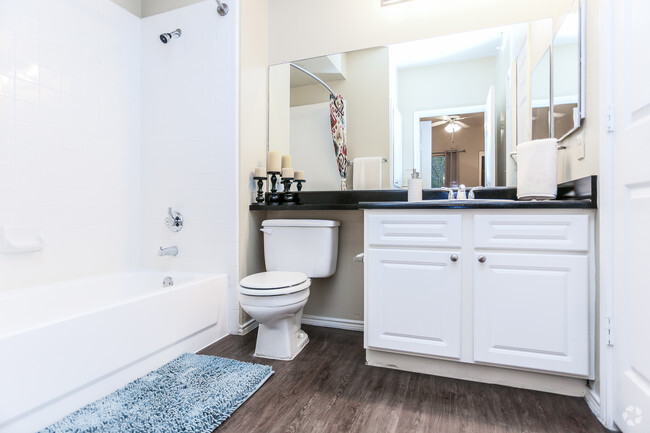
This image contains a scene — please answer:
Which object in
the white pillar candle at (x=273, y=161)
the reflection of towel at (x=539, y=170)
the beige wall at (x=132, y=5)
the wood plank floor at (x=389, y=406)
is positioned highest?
the beige wall at (x=132, y=5)

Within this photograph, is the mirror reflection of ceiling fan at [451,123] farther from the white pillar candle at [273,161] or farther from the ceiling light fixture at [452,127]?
the white pillar candle at [273,161]

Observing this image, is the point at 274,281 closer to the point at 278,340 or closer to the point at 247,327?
the point at 278,340

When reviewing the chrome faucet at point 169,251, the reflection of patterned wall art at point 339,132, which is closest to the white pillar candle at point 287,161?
the reflection of patterned wall art at point 339,132

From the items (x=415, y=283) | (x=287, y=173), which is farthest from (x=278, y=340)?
(x=287, y=173)

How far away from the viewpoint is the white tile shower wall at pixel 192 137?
221 cm

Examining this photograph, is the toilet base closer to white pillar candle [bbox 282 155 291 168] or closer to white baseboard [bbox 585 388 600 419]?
white pillar candle [bbox 282 155 291 168]

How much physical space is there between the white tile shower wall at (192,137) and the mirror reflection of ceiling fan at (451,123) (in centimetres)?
134

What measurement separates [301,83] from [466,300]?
186 cm

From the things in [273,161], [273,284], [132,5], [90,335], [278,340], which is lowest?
[278,340]

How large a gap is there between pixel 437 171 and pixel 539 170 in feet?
2.07

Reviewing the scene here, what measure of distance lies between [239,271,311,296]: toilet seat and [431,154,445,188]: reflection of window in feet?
3.40

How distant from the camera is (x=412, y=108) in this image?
2.19 m

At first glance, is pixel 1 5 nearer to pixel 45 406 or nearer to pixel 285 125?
pixel 285 125

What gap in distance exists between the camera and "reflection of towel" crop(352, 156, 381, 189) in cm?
225
